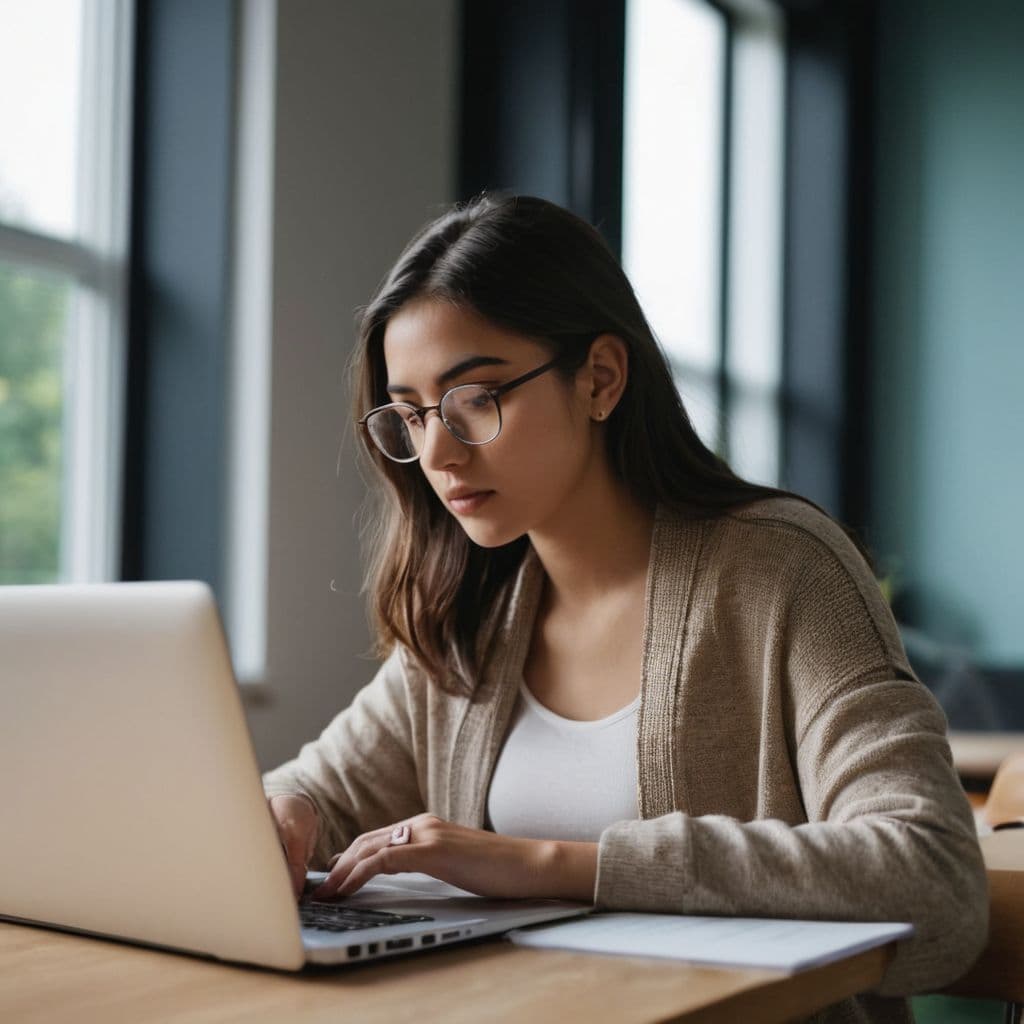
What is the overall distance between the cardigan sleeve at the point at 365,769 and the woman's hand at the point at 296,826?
131 millimetres

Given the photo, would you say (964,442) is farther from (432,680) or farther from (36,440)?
(432,680)

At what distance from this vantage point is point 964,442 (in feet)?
17.5

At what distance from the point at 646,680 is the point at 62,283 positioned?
5.23ft

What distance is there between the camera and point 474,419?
1.37m

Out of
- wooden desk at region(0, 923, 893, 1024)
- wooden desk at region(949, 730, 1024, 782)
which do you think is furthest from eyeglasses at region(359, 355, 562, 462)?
wooden desk at region(949, 730, 1024, 782)

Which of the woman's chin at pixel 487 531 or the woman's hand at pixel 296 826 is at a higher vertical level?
the woman's chin at pixel 487 531

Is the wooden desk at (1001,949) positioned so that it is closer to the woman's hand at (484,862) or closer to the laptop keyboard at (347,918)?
the woman's hand at (484,862)

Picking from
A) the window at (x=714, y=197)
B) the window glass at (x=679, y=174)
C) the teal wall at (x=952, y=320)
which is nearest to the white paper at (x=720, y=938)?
the window glass at (x=679, y=174)

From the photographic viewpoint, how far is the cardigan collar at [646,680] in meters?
1.32

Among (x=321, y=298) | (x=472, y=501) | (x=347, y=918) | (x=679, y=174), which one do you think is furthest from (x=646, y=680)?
(x=679, y=174)

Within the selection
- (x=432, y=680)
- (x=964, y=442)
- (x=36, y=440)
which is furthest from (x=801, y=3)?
(x=432, y=680)

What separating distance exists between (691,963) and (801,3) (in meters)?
5.17

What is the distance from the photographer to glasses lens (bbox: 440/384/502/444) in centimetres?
137

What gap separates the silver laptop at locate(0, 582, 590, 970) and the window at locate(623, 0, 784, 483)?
12.4 feet
